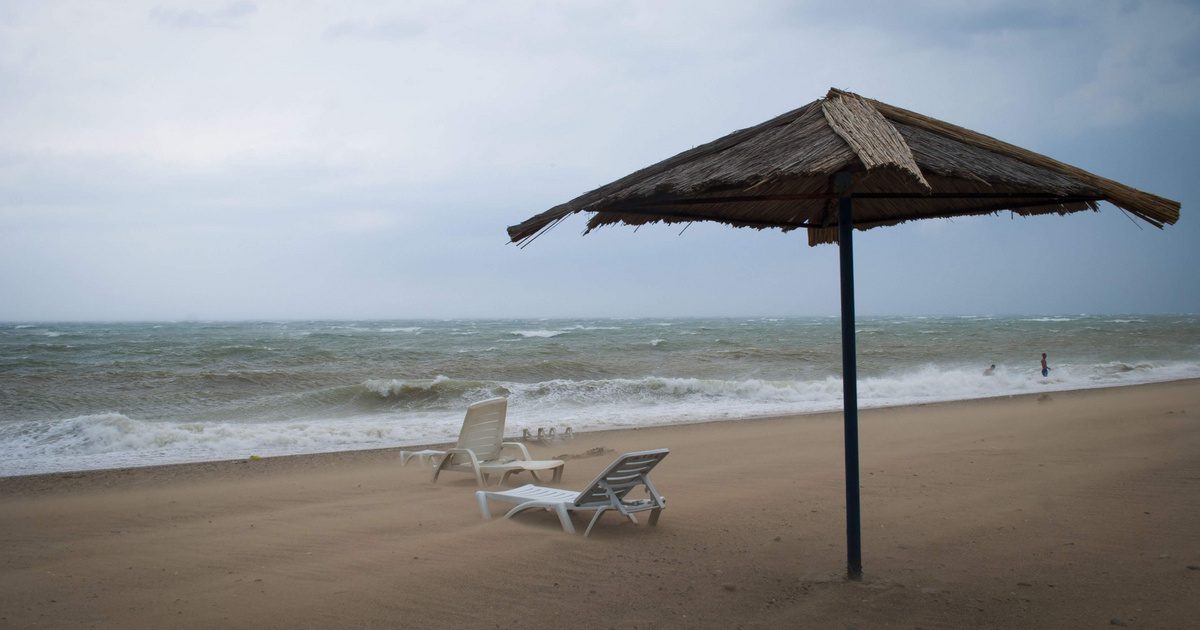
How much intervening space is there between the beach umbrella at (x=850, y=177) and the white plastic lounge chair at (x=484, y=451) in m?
4.11

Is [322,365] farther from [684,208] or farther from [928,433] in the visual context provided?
[684,208]

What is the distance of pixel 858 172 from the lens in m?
3.76

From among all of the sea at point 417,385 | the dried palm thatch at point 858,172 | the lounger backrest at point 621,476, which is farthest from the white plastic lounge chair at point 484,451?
the dried palm thatch at point 858,172

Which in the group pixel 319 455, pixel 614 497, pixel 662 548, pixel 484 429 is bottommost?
pixel 319 455

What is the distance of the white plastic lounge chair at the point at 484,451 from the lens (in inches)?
316

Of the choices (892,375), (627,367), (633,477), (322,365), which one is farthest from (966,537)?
(322,365)

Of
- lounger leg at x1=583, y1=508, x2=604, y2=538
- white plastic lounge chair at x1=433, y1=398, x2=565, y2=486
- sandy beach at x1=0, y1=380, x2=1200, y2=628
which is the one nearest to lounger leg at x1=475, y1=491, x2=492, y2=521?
sandy beach at x1=0, y1=380, x2=1200, y2=628

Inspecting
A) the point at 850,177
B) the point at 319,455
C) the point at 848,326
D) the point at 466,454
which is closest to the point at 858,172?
the point at 850,177

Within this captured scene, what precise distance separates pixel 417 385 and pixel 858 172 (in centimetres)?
1677

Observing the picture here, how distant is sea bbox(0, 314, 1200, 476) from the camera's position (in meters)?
12.3

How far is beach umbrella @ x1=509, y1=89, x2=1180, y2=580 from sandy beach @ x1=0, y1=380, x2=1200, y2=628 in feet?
2.62

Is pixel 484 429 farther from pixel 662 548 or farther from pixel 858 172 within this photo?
pixel 858 172

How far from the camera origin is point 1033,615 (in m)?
3.87

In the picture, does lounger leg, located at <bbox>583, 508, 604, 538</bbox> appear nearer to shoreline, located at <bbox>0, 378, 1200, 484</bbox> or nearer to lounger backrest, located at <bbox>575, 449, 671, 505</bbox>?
lounger backrest, located at <bbox>575, 449, 671, 505</bbox>
